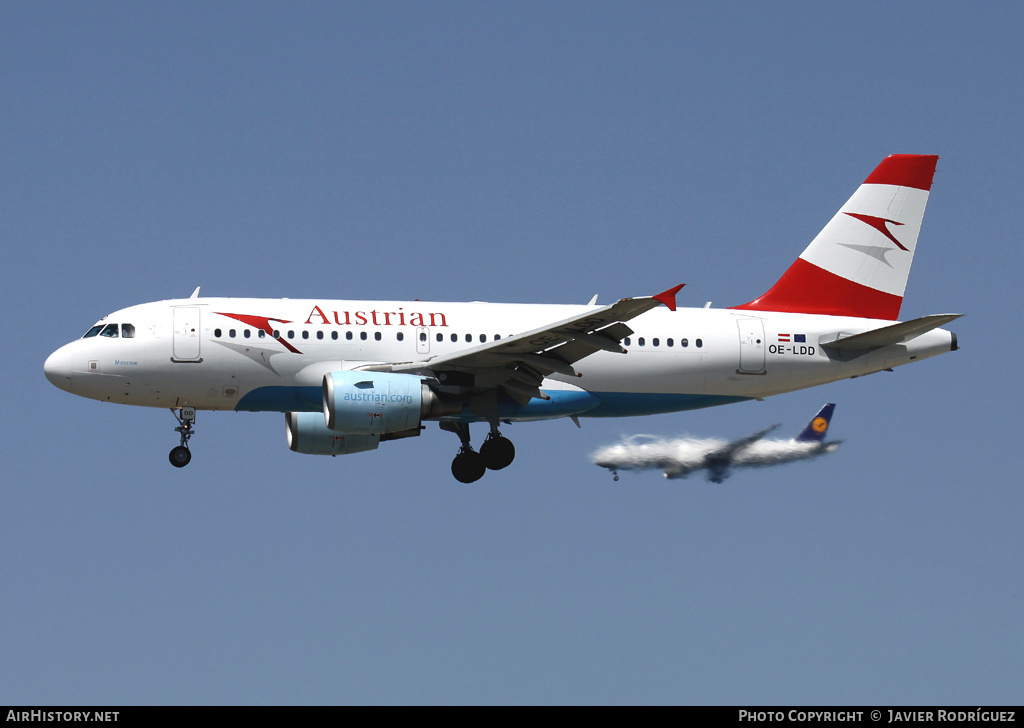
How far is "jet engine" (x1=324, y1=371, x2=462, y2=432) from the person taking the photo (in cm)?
3416

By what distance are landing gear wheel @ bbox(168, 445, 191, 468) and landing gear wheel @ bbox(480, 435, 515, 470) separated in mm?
7712

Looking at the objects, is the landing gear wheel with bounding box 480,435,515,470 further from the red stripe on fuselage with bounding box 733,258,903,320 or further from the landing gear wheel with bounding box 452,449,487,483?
the red stripe on fuselage with bounding box 733,258,903,320

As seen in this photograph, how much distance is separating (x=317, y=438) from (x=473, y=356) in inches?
270

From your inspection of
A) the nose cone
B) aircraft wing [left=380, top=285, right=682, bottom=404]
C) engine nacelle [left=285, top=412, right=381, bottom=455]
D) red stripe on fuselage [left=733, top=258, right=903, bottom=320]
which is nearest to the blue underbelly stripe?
aircraft wing [left=380, top=285, right=682, bottom=404]

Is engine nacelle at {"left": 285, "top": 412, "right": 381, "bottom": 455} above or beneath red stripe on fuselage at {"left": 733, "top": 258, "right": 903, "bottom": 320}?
beneath

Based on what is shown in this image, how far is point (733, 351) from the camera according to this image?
125ft

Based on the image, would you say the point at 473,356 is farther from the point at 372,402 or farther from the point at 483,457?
the point at 483,457

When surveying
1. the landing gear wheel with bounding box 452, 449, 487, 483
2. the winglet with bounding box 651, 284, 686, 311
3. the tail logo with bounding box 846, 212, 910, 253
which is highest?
the tail logo with bounding box 846, 212, 910, 253

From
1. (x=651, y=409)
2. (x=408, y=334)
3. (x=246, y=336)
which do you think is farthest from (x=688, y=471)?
(x=246, y=336)

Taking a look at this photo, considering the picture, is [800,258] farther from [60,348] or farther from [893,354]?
[60,348]

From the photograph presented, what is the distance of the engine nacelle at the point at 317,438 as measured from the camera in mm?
39156

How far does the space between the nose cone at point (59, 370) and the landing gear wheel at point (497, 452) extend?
10769mm

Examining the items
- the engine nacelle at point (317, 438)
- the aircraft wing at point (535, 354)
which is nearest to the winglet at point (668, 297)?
the aircraft wing at point (535, 354)

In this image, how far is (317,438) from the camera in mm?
39312
